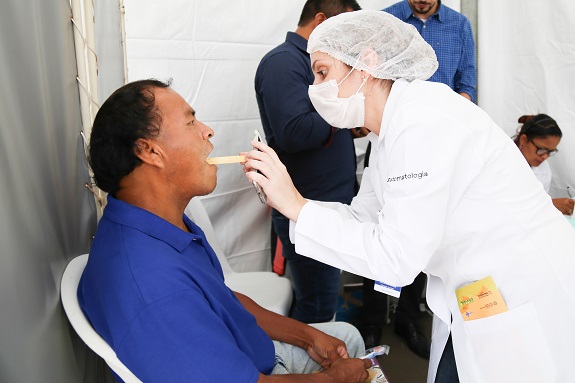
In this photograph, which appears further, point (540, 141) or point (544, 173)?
point (544, 173)

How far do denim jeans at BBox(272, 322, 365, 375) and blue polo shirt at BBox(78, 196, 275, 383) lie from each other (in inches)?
10.8

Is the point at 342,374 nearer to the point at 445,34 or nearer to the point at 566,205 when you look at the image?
the point at 566,205

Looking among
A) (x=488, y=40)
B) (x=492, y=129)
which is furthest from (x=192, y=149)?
(x=488, y=40)

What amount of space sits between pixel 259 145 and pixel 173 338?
1.66 ft

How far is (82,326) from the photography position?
1027mm

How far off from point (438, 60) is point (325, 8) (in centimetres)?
93

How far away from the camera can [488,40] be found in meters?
2.91

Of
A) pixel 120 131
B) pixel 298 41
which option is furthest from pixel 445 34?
pixel 120 131

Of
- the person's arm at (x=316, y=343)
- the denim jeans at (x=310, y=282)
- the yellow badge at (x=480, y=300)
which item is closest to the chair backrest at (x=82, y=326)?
the person's arm at (x=316, y=343)

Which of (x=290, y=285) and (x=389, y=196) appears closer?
(x=389, y=196)

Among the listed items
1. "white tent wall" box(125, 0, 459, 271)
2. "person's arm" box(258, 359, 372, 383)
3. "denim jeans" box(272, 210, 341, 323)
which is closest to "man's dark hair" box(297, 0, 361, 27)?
"white tent wall" box(125, 0, 459, 271)

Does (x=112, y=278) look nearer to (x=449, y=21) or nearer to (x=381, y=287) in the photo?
(x=381, y=287)

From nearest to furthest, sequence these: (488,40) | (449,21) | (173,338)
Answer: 1. (173,338)
2. (449,21)
3. (488,40)

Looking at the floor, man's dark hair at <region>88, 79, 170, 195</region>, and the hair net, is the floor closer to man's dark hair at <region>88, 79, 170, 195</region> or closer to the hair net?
the hair net
